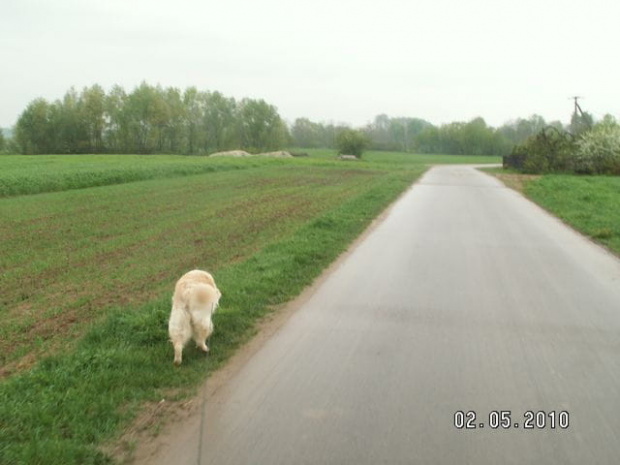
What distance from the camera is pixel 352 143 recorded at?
77.4m

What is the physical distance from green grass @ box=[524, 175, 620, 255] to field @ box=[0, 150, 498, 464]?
5.66m

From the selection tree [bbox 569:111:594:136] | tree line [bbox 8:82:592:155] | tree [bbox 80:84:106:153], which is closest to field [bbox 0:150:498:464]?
tree [bbox 569:111:594:136]

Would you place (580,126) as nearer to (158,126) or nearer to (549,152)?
(549,152)

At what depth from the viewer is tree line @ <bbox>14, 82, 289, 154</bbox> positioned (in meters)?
73.8

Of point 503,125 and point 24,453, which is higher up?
point 503,125

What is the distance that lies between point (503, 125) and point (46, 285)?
467ft

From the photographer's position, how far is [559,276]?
26.2 ft

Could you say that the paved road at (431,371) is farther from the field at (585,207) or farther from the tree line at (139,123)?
the tree line at (139,123)

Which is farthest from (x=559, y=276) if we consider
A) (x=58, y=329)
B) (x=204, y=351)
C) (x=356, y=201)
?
(x=356, y=201)

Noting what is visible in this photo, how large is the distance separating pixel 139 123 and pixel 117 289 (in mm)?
78324

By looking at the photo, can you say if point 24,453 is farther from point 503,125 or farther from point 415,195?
point 503,125

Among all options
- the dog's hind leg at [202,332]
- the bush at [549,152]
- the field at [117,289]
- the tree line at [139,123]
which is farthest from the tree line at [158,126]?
the dog's hind leg at [202,332]

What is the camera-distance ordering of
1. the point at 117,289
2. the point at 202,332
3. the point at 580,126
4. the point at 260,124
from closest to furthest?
the point at 202,332 < the point at 117,289 < the point at 580,126 < the point at 260,124

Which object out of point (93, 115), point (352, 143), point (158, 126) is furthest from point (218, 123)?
point (352, 143)
